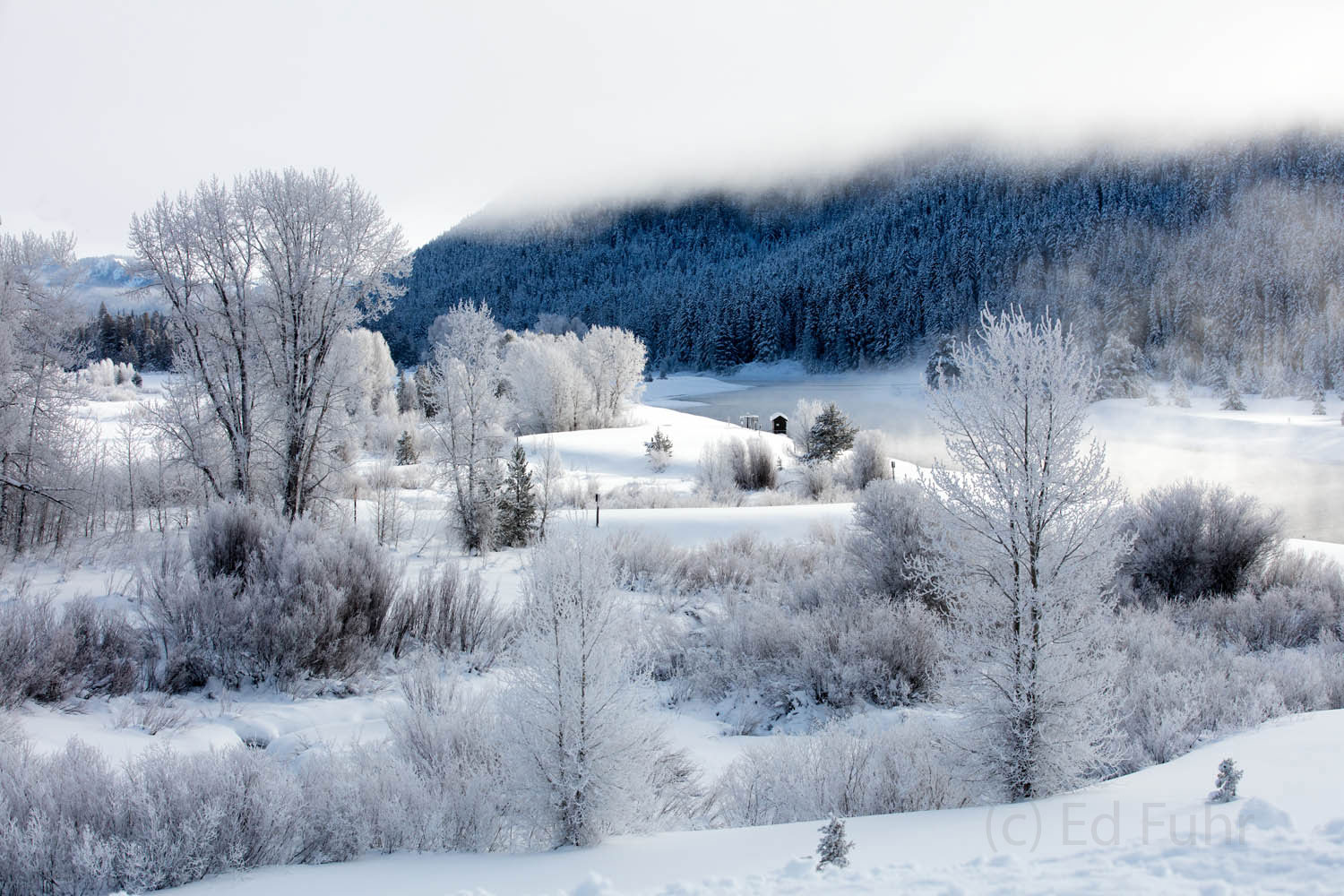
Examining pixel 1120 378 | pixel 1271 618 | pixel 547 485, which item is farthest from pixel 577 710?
pixel 1120 378

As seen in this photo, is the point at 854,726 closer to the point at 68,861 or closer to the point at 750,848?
the point at 750,848

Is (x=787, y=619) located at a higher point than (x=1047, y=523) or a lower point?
lower

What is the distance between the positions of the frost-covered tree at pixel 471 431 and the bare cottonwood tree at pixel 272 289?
2857mm

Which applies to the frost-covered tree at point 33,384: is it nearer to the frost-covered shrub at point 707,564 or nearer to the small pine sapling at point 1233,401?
the frost-covered shrub at point 707,564

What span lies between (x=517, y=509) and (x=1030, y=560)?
13.3m

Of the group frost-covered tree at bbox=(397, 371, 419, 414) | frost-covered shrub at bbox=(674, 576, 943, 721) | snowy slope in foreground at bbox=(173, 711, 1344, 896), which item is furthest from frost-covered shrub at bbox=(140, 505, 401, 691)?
frost-covered tree at bbox=(397, 371, 419, 414)

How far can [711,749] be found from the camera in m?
6.73

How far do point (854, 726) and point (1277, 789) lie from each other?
3.71m

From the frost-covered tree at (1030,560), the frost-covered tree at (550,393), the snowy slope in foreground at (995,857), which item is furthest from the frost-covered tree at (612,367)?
the snowy slope in foreground at (995,857)

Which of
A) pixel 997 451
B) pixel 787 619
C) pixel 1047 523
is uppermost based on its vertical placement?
pixel 997 451

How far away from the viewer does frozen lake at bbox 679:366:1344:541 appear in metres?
21.9

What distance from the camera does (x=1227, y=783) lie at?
3559 millimetres

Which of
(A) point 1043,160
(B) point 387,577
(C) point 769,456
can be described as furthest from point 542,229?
(B) point 387,577

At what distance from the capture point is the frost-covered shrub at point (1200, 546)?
1077cm
